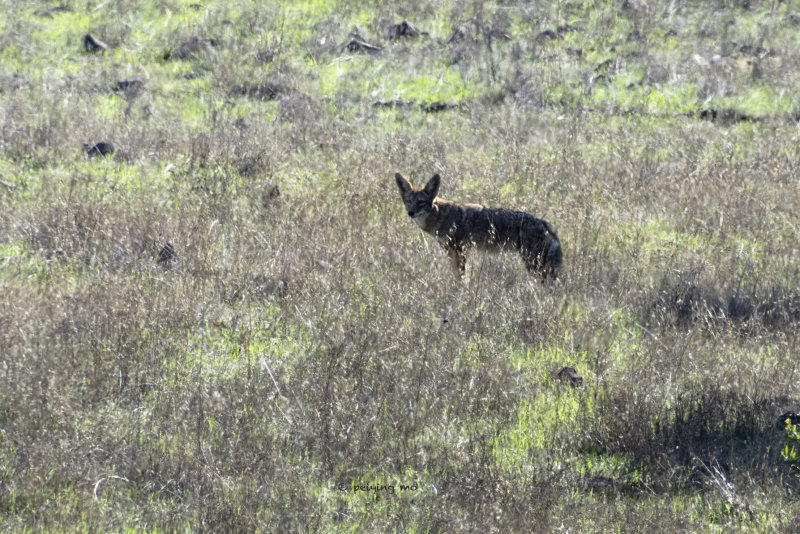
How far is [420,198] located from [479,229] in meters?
0.67

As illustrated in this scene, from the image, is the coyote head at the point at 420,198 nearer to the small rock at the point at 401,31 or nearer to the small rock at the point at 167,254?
the small rock at the point at 167,254

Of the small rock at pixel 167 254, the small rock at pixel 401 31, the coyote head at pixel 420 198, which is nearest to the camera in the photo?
the small rock at pixel 167 254

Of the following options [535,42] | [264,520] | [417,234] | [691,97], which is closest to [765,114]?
[691,97]

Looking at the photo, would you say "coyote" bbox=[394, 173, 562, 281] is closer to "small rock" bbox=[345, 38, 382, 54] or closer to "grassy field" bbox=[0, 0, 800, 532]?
"grassy field" bbox=[0, 0, 800, 532]

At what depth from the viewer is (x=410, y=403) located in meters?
5.14

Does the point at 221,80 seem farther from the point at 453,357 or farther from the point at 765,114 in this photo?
the point at 453,357

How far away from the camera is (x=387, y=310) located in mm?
6199

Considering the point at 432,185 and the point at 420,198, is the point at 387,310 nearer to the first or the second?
the point at 420,198

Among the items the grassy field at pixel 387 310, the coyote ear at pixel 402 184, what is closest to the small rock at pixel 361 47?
the grassy field at pixel 387 310

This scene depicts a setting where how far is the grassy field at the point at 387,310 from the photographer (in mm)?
4395

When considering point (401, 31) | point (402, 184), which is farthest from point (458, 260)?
point (401, 31)

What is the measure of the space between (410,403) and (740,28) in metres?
15.2

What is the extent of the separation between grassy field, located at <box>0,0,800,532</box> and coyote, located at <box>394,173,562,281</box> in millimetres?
181

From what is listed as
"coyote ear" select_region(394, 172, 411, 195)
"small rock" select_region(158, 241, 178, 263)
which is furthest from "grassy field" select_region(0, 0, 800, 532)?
"coyote ear" select_region(394, 172, 411, 195)
